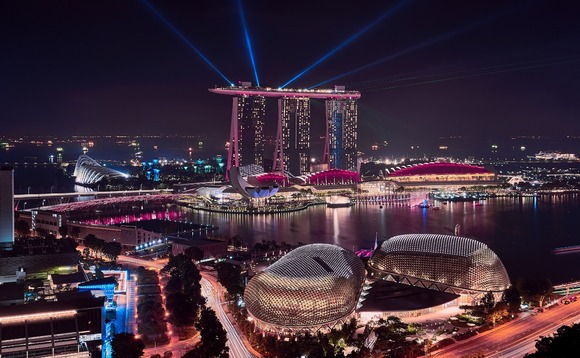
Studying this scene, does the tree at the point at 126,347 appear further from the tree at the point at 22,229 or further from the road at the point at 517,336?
the tree at the point at 22,229

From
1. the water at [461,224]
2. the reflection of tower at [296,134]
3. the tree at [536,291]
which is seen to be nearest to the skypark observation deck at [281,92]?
the water at [461,224]

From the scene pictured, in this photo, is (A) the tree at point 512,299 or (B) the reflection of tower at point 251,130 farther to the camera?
(B) the reflection of tower at point 251,130

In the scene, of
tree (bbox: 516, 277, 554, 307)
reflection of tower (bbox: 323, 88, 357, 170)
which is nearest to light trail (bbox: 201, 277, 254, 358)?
tree (bbox: 516, 277, 554, 307)

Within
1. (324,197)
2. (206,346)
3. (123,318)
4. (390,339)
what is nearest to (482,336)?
(390,339)

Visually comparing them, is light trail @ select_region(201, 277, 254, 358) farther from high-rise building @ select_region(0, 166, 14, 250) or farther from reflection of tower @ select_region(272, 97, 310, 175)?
reflection of tower @ select_region(272, 97, 310, 175)

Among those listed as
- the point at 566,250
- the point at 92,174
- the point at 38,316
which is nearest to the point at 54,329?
the point at 38,316

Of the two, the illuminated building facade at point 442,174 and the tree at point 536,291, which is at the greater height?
the illuminated building facade at point 442,174

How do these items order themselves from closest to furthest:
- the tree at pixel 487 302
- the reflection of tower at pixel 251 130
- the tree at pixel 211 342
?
the tree at pixel 211 342 < the tree at pixel 487 302 < the reflection of tower at pixel 251 130

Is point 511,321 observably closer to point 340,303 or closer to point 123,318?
point 340,303
